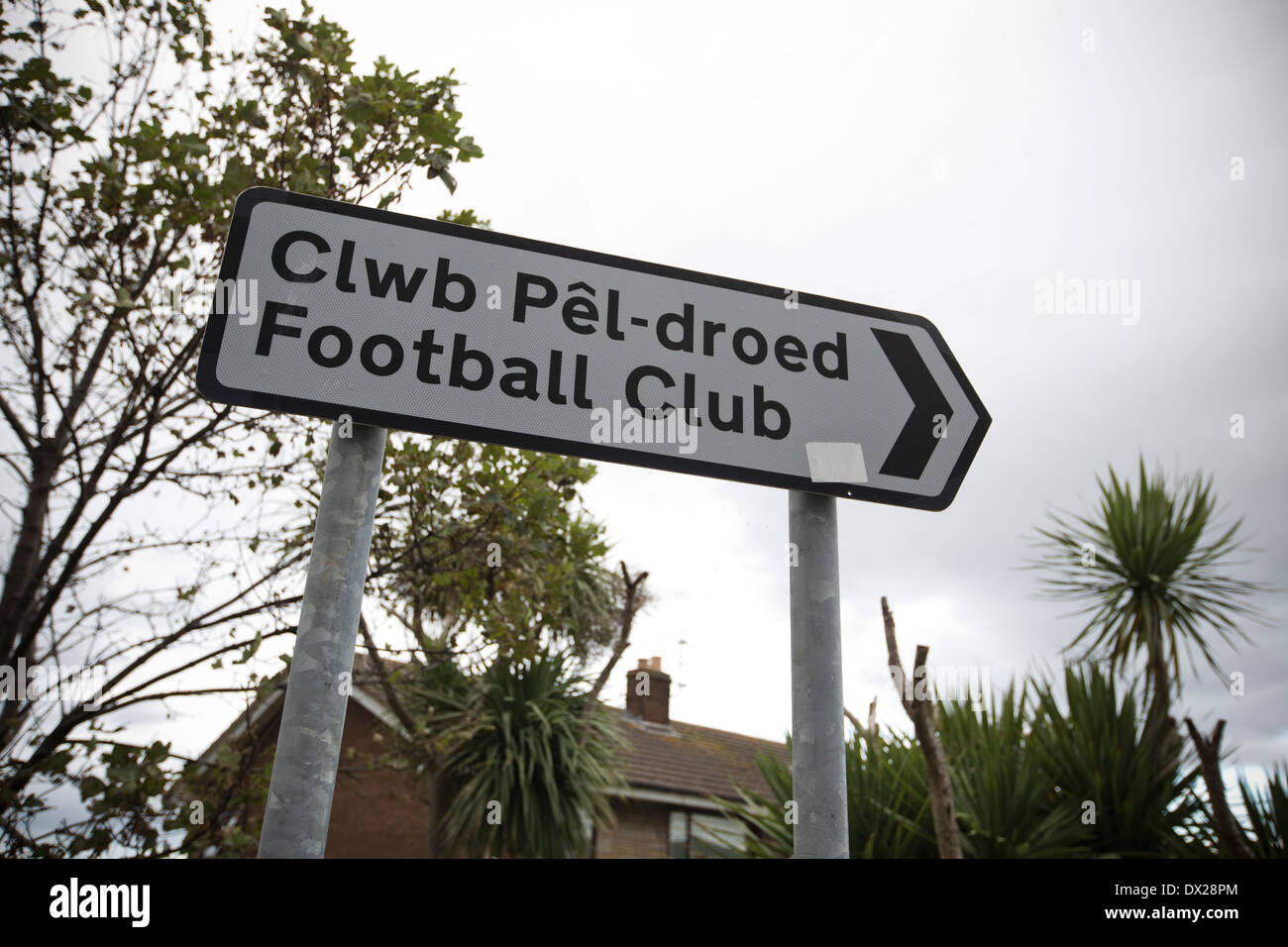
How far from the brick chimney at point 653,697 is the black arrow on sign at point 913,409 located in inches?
678

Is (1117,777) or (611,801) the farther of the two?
(611,801)

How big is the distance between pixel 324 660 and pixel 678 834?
1467 cm

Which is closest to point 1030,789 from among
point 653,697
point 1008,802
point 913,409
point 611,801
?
point 1008,802

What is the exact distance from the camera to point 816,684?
1454 millimetres

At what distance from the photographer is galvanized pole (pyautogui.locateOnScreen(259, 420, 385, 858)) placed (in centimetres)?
116

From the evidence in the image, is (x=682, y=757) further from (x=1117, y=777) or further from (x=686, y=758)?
(x=1117, y=777)

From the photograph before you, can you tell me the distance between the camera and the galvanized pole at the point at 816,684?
136 cm

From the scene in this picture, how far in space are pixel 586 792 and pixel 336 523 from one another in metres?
11.2

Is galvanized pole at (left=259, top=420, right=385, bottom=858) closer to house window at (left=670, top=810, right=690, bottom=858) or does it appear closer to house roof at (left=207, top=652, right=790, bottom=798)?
house roof at (left=207, top=652, right=790, bottom=798)

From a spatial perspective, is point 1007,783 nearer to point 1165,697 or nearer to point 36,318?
point 1165,697

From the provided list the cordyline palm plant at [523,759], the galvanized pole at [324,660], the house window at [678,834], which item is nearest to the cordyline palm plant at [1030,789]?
the cordyline palm plant at [523,759]

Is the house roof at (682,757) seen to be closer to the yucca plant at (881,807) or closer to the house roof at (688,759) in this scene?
the house roof at (688,759)

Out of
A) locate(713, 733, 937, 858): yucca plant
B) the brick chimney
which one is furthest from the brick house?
locate(713, 733, 937, 858): yucca plant
